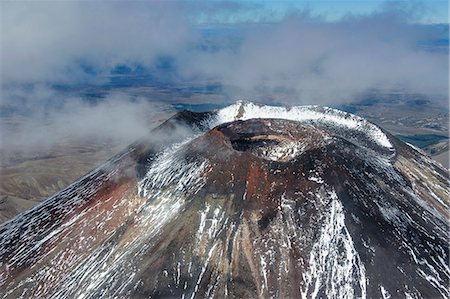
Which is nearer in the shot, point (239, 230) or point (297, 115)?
point (239, 230)

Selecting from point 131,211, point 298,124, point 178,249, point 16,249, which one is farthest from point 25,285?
point 298,124

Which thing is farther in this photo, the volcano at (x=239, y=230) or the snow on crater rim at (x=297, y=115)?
the snow on crater rim at (x=297, y=115)

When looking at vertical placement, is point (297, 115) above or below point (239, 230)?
above

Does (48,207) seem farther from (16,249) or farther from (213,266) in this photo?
(213,266)
